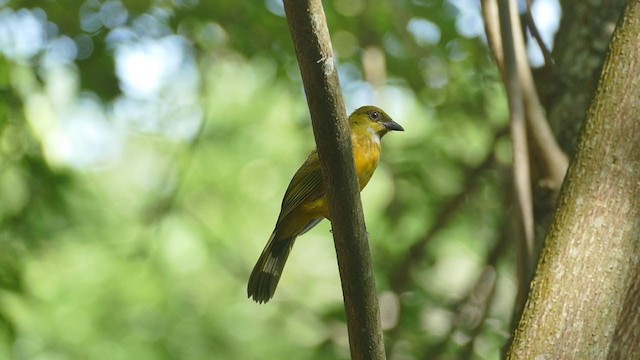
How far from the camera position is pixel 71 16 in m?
5.40

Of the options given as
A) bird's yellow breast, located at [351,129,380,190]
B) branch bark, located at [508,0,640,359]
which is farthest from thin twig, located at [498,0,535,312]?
branch bark, located at [508,0,640,359]

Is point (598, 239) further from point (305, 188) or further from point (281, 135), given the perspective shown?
point (281, 135)

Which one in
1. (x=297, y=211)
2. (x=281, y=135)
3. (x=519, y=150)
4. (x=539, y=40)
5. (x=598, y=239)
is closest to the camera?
(x=598, y=239)

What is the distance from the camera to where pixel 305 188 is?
3.65m

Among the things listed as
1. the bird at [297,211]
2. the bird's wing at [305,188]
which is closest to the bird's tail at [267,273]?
the bird at [297,211]

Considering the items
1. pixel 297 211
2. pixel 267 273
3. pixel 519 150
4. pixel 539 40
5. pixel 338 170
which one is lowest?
pixel 267 273

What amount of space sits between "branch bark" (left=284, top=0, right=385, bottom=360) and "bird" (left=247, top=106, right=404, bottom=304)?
1160 mm

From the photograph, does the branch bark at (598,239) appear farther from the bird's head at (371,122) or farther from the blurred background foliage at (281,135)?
the blurred background foliage at (281,135)

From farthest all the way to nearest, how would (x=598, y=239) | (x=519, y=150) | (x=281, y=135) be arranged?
(x=281, y=135) → (x=519, y=150) → (x=598, y=239)

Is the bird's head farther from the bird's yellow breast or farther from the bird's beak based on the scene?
the bird's yellow breast

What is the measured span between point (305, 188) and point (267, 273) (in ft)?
1.20

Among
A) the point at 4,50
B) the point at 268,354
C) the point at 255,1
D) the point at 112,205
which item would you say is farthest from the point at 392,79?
the point at 112,205

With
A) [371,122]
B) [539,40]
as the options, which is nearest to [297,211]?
[371,122]

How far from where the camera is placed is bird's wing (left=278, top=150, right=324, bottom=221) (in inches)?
143
